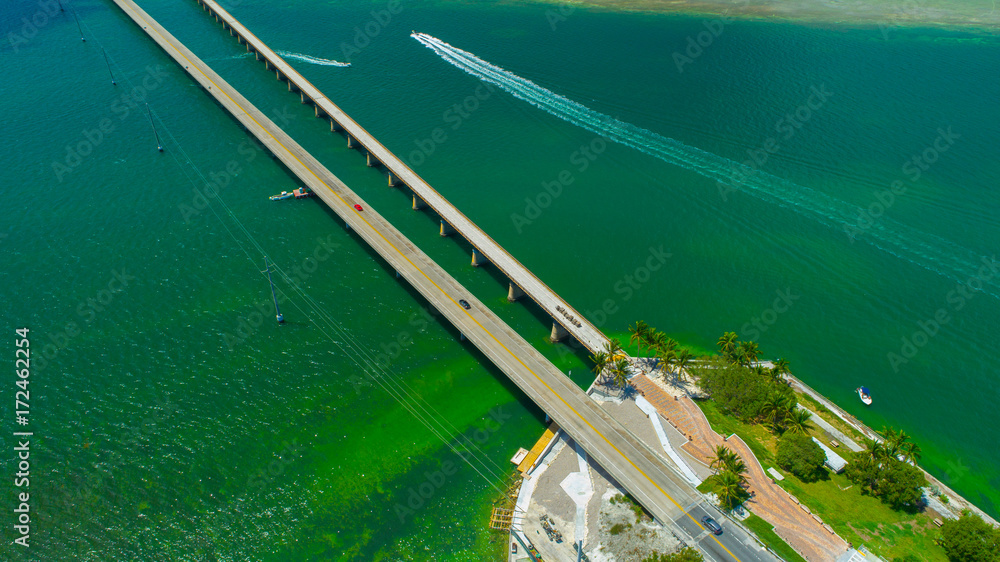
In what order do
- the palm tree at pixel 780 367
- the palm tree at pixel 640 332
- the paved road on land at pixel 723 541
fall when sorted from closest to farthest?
1. the paved road on land at pixel 723 541
2. the palm tree at pixel 780 367
3. the palm tree at pixel 640 332

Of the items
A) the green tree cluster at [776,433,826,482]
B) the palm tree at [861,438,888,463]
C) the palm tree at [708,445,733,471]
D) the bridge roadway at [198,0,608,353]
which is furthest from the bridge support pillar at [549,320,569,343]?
the palm tree at [861,438,888,463]

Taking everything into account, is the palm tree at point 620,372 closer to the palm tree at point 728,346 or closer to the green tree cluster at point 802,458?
the palm tree at point 728,346

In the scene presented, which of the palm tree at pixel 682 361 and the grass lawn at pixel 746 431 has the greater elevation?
the palm tree at pixel 682 361

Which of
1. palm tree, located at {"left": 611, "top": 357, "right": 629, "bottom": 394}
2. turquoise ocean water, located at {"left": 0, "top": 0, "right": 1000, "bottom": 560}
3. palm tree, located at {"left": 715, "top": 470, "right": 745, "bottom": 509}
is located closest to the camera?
palm tree, located at {"left": 715, "top": 470, "right": 745, "bottom": 509}

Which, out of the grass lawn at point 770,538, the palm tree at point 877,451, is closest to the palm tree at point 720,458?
the grass lawn at point 770,538

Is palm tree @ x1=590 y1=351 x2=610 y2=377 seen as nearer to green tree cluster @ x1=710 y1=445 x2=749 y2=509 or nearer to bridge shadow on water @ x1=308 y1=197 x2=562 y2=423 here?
bridge shadow on water @ x1=308 y1=197 x2=562 y2=423

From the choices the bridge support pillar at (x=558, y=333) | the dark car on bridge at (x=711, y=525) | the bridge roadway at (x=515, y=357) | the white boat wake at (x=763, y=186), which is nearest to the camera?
the dark car on bridge at (x=711, y=525)

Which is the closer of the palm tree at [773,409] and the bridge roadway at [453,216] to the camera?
the palm tree at [773,409]

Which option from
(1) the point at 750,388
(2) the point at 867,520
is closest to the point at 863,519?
(2) the point at 867,520
